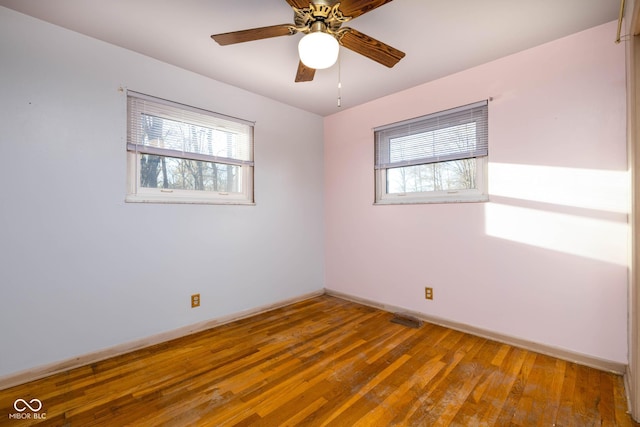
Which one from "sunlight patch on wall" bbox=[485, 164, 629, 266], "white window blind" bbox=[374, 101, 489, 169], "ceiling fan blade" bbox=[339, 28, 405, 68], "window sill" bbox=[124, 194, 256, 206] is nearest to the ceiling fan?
"ceiling fan blade" bbox=[339, 28, 405, 68]

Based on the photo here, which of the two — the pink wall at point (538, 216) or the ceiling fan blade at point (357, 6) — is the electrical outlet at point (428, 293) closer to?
the pink wall at point (538, 216)

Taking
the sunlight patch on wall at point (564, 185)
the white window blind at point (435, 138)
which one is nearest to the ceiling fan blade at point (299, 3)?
the white window blind at point (435, 138)

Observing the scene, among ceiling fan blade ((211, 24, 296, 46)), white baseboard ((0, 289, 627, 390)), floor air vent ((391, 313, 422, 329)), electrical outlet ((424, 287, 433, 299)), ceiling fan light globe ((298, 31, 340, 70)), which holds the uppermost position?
ceiling fan blade ((211, 24, 296, 46))

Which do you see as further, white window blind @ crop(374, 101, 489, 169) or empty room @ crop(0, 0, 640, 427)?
white window blind @ crop(374, 101, 489, 169)

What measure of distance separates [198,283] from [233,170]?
1185mm

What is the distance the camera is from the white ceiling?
1.82 meters

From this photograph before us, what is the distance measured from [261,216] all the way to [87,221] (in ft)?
5.01

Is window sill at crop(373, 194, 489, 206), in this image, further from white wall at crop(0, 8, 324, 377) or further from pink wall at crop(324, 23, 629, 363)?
white wall at crop(0, 8, 324, 377)

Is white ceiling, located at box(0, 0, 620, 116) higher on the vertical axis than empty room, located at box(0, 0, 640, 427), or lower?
higher

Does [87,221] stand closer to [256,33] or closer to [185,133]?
[185,133]

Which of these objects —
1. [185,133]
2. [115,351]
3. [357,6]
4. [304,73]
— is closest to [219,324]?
[115,351]

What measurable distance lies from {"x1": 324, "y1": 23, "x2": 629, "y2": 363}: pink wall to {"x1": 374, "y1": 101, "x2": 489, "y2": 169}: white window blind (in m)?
0.09

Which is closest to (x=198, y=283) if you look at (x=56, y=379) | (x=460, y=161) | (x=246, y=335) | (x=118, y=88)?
(x=246, y=335)

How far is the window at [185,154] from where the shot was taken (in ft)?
7.90
